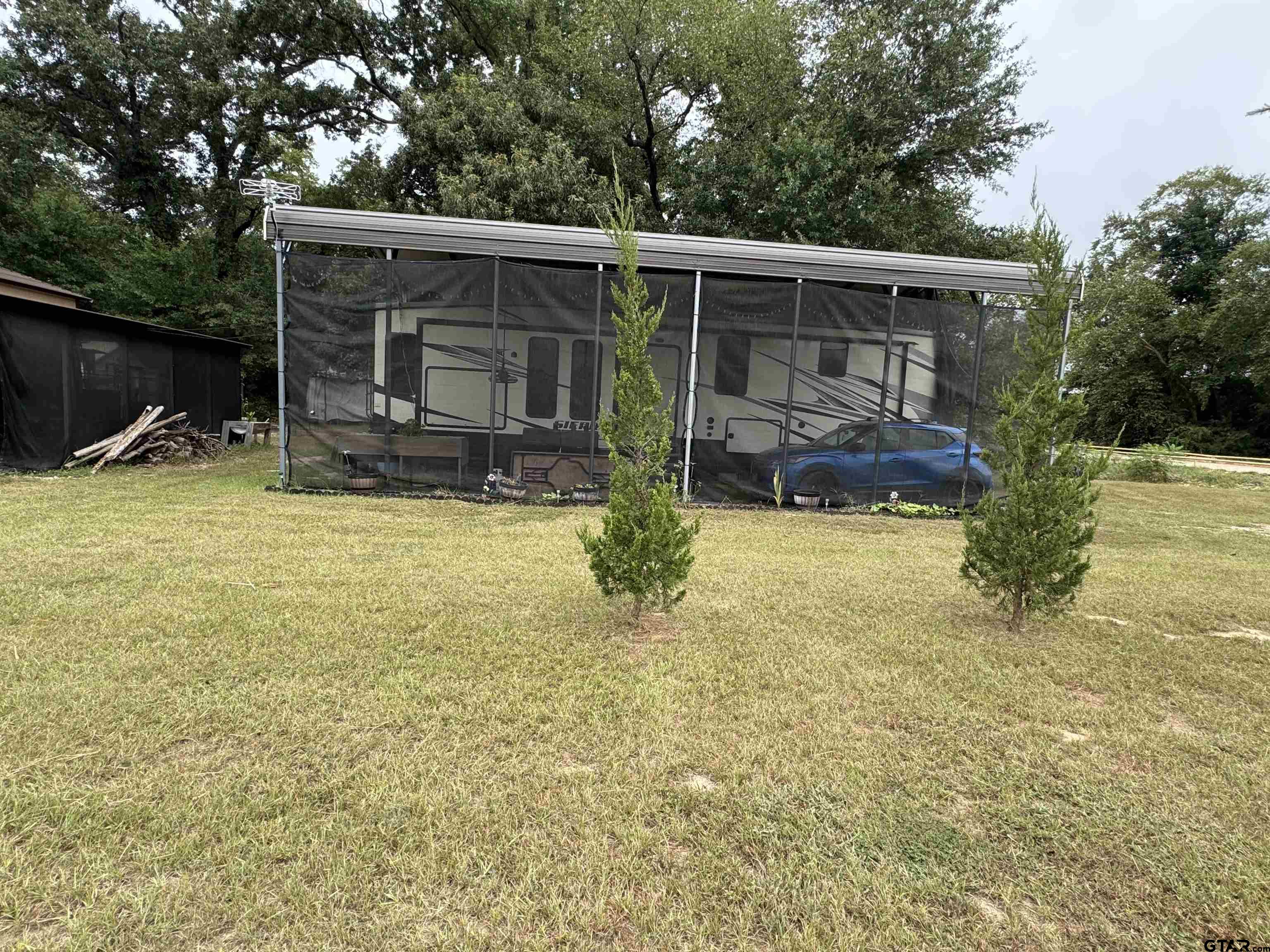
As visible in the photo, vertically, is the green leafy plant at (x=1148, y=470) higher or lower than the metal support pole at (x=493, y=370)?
lower

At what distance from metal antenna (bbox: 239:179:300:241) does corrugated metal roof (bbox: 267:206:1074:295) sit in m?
0.21

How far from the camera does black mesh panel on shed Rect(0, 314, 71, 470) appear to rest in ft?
25.6

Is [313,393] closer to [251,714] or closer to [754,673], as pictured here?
[251,714]

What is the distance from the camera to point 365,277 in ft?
22.7

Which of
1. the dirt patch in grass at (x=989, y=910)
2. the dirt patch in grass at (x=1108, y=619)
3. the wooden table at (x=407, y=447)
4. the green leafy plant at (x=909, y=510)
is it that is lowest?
the dirt patch in grass at (x=989, y=910)

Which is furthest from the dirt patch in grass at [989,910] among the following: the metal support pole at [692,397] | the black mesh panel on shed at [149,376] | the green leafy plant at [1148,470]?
the green leafy plant at [1148,470]

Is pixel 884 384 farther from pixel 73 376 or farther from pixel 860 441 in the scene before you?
pixel 73 376

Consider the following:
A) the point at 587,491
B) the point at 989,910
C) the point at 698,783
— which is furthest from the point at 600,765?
the point at 587,491

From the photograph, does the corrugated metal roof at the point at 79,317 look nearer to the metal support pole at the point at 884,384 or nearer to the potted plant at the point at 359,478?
the potted plant at the point at 359,478

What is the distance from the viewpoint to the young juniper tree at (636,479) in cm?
337

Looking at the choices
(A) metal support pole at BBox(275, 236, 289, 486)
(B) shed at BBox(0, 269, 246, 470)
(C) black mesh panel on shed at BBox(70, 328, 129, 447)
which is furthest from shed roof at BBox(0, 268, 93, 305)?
(A) metal support pole at BBox(275, 236, 289, 486)

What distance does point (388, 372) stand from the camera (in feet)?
23.3

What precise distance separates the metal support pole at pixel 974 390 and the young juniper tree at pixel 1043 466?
406 centimetres

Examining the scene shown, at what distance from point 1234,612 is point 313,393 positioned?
27.3 feet
